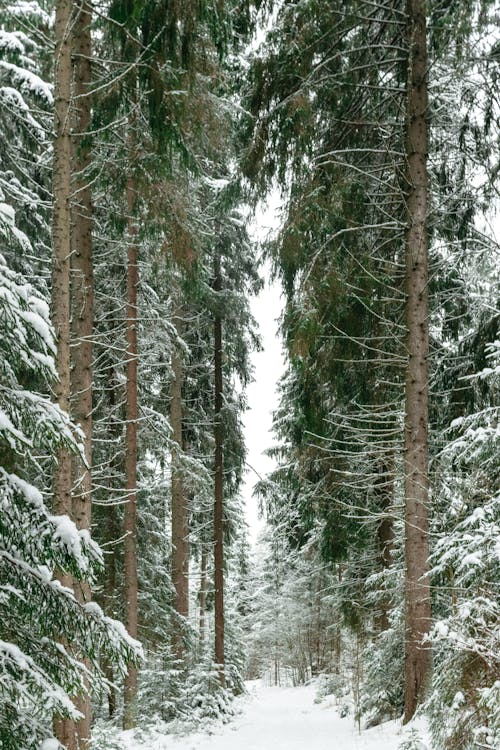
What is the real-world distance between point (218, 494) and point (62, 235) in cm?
1126

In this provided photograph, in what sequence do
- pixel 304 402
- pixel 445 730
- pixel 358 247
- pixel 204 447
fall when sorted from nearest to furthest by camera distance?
pixel 445 730
pixel 358 247
pixel 304 402
pixel 204 447

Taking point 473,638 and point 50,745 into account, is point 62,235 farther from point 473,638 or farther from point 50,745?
point 473,638

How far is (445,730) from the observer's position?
4809 millimetres

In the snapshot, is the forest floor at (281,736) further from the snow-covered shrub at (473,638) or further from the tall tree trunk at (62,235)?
the tall tree trunk at (62,235)

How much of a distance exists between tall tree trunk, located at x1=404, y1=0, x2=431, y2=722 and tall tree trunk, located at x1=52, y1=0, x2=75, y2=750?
3571mm

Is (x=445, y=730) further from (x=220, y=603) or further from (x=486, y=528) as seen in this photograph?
(x=220, y=603)

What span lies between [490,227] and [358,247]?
1589 mm

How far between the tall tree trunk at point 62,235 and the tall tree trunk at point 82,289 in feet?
4.40

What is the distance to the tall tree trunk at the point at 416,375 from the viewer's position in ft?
22.4

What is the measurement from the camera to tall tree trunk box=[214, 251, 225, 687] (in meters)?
15.1

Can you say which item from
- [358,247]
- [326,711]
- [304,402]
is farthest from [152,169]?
[326,711]

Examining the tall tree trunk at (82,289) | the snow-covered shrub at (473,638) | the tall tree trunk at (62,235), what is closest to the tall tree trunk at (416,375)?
the snow-covered shrub at (473,638)

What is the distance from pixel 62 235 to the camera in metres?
5.22

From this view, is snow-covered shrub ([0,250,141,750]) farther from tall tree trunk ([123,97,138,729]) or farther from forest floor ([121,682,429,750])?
tall tree trunk ([123,97,138,729])
